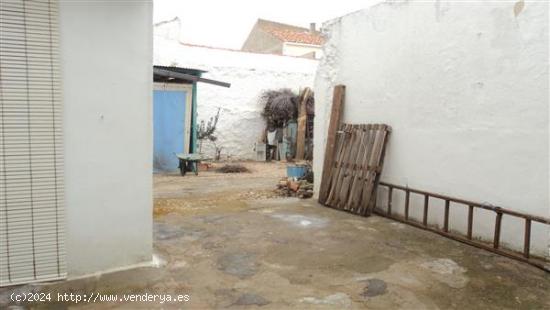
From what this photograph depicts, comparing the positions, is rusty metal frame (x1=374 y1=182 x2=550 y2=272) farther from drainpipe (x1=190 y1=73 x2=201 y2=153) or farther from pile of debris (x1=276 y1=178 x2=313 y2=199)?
drainpipe (x1=190 y1=73 x2=201 y2=153)

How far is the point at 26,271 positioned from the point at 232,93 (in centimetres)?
1222

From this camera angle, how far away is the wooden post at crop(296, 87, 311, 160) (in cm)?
1490

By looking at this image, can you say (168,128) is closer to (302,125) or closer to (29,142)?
(302,125)

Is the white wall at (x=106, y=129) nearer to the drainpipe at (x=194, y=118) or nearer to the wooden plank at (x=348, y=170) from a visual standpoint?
the wooden plank at (x=348, y=170)

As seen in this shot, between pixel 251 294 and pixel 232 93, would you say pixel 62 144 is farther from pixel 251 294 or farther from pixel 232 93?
pixel 232 93

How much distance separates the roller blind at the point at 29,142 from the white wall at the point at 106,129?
102 mm

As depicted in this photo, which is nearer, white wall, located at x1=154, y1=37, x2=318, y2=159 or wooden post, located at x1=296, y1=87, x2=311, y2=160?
white wall, located at x1=154, y1=37, x2=318, y2=159

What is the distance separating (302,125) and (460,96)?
9.67 metres

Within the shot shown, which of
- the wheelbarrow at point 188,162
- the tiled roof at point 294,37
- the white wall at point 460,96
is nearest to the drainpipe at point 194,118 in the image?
the wheelbarrow at point 188,162

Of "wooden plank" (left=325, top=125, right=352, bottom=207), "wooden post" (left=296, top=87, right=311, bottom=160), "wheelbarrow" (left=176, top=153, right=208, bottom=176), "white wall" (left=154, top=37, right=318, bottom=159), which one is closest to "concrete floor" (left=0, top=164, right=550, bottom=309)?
"wooden plank" (left=325, top=125, right=352, bottom=207)

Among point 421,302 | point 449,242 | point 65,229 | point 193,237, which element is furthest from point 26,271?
point 449,242

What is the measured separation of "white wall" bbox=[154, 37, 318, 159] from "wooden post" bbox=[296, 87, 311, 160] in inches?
54.7

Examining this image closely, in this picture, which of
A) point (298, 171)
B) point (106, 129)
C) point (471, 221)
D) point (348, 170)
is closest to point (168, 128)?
point (298, 171)

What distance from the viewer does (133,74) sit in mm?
3893
